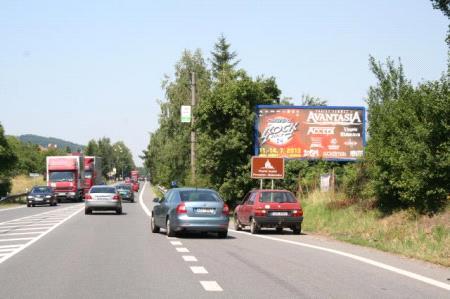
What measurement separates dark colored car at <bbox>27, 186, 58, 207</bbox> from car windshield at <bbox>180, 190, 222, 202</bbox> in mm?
33324

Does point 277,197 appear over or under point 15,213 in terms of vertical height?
over

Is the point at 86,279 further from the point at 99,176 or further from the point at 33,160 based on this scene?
the point at 33,160

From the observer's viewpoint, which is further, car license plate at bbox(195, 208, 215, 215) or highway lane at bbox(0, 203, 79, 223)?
highway lane at bbox(0, 203, 79, 223)

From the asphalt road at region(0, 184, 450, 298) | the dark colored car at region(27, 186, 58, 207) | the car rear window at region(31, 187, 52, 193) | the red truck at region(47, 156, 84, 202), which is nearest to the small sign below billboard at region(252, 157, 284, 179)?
the asphalt road at region(0, 184, 450, 298)

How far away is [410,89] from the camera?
22969 mm

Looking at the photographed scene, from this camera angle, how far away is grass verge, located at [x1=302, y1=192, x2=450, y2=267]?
54.6 feet

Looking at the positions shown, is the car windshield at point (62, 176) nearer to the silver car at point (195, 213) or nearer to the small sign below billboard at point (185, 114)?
the small sign below billboard at point (185, 114)

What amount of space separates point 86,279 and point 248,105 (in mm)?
27536

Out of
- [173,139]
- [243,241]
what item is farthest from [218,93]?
[173,139]

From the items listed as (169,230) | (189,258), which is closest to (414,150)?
(169,230)

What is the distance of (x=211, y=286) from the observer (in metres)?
10.7

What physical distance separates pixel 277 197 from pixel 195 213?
4.23 metres

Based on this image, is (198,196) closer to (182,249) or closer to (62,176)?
(182,249)

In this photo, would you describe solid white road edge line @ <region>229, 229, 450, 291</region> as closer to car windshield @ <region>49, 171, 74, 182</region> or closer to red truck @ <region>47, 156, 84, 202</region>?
red truck @ <region>47, 156, 84, 202</region>
